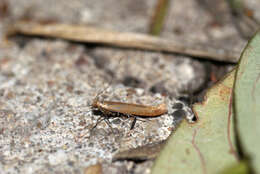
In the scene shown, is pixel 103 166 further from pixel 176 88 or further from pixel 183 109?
pixel 176 88

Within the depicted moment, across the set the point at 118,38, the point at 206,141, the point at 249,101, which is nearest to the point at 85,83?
the point at 118,38

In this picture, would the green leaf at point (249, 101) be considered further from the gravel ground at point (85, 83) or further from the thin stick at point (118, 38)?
the thin stick at point (118, 38)

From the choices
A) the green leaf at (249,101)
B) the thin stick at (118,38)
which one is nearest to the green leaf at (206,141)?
the green leaf at (249,101)

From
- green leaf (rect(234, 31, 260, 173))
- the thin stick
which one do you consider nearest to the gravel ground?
the thin stick

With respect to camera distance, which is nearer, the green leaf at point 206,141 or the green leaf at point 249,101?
the green leaf at point 249,101

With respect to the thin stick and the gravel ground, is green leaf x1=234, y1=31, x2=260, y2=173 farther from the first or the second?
the thin stick

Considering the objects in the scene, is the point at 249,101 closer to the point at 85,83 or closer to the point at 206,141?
the point at 206,141

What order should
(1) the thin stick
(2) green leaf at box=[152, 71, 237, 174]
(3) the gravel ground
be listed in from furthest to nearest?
(1) the thin stick, (3) the gravel ground, (2) green leaf at box=[152, 71, 237, 174]
